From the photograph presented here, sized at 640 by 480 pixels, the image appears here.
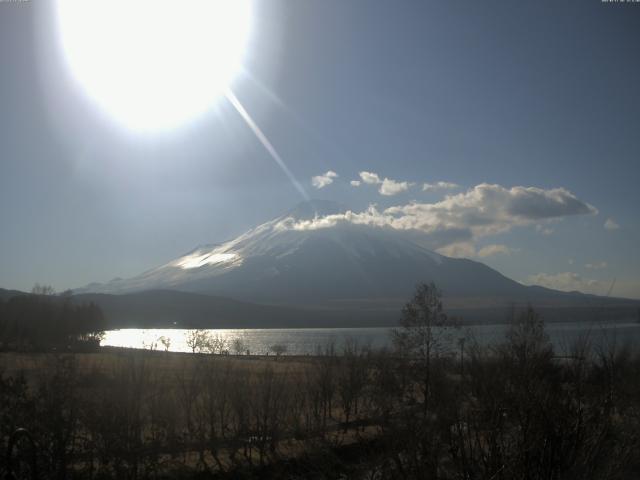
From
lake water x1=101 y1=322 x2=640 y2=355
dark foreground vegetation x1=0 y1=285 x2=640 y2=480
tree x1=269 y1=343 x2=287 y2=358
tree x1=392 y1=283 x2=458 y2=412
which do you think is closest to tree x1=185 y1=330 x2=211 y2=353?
lake water x1=101 y1=322 x2=640 y2=355

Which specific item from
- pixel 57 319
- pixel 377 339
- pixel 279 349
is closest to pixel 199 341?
pixel 279 349

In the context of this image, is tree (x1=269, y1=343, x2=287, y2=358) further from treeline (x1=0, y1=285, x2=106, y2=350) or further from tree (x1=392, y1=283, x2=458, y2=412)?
tree (x1=392, y1=283, x2=458, y2=412)

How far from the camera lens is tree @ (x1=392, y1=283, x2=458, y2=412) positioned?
27.2 meters

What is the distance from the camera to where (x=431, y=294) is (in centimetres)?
2916

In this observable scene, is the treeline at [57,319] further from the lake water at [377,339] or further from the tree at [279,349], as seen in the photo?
the tree at [279,349]

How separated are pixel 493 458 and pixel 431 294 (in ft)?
80.9

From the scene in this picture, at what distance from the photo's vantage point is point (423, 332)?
27.5 metres

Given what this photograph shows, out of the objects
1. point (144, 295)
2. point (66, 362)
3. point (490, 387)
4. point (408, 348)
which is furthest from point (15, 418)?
point (144, 295)

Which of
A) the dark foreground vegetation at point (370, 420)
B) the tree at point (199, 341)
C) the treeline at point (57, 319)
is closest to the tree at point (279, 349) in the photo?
the tree at point (199, 341)

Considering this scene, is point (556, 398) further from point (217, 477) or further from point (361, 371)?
point (361, 371)

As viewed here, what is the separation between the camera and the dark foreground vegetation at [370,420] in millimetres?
5012

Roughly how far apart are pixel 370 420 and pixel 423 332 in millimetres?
7037

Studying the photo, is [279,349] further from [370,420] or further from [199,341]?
[370,420]

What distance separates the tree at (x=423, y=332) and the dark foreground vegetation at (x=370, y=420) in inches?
2.9
